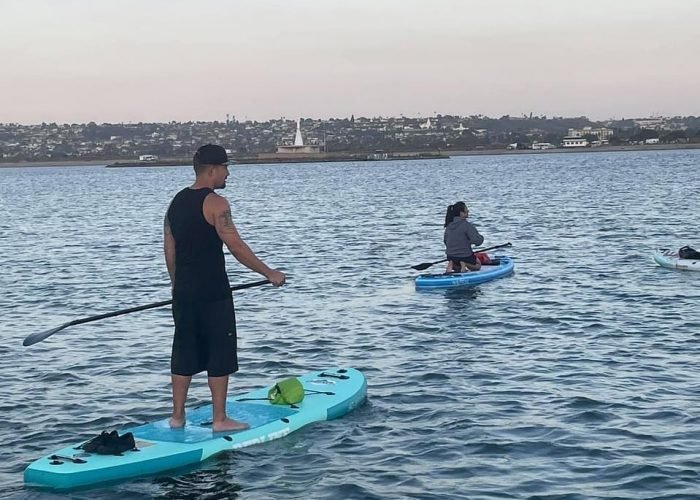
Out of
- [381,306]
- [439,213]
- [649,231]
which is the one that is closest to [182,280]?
[381,306]

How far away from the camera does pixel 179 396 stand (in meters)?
9.62

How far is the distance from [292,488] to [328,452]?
929 mm

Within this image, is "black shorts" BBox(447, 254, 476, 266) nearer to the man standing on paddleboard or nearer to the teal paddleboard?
the teal paddleboard

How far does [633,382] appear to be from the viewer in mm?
12273

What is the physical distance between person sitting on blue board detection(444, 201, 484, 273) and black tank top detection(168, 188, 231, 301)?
410 inches

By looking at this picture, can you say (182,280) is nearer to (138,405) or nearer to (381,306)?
(138,405)

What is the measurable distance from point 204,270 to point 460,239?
440 inches

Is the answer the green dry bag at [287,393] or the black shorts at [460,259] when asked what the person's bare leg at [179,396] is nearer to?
the green dry bag at [287,393]

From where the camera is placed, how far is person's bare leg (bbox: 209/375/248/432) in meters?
9.49

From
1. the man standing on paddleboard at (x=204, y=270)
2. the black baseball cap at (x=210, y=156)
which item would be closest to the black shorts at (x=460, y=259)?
the man standing on paddleboard at (x=204, y=270)

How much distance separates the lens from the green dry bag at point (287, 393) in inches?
422

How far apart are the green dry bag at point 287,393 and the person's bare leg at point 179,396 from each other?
1199 millimetres

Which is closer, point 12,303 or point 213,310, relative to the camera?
point 213,310

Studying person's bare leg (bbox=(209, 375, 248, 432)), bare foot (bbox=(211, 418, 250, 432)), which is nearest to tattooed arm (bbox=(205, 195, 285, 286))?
person's bare leg (bbox=(209, 375, 248, 432))
